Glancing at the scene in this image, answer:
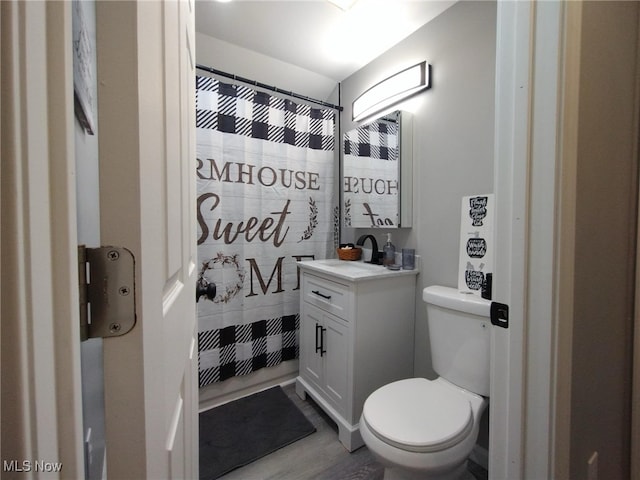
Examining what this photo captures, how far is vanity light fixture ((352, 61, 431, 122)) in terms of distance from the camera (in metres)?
1.61

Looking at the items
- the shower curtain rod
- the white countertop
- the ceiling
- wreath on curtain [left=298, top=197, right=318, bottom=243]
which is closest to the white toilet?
the white countertop

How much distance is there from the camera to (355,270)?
164 cm

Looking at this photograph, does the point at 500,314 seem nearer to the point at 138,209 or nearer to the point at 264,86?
the point at 138,209

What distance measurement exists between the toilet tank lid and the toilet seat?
1.17 ft

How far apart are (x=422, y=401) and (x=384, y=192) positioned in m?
1.17

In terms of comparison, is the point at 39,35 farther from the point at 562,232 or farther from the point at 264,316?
the point at 264,316

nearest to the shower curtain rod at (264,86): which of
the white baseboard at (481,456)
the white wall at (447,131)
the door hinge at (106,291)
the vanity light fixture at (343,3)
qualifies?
the white wall at (447,131)

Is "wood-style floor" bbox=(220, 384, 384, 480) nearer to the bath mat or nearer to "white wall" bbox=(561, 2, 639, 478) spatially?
the bath mat

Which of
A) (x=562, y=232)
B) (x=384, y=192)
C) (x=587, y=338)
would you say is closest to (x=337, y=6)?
(x=384, y=192)

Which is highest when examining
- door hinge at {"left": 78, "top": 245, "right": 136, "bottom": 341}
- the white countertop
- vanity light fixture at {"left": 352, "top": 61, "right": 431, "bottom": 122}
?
vanity light fixture at {"left": 352, "top": 61, "right": 431, "bottom": 122}

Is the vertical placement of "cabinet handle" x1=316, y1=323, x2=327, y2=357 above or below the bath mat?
above

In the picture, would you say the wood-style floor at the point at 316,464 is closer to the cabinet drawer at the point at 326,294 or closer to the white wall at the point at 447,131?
the white wall at the point at 447,131

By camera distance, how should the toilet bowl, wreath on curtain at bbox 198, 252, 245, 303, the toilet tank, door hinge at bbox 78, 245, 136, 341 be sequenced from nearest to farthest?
door hinge at bbox 78, 245, 136, 341
the toilet bowl
the toilet tank
wreath on curtain at bbox 198, 252, 245, 303

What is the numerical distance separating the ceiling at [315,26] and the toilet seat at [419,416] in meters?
1.85
